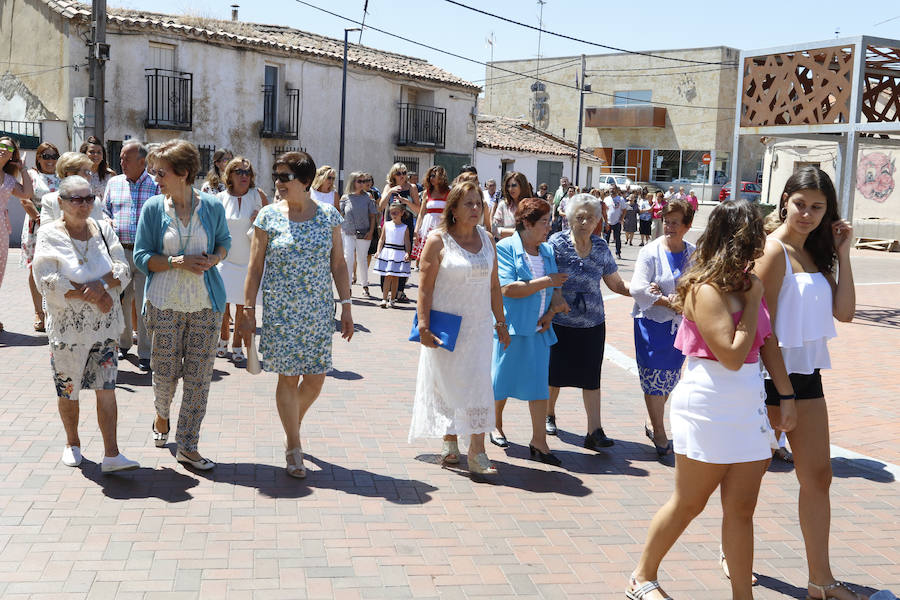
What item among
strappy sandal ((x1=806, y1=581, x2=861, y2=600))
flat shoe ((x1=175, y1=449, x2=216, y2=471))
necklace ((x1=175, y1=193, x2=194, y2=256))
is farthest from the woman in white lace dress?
strappy sandal ((x1=806, y1=581, x2=861, y2=600))

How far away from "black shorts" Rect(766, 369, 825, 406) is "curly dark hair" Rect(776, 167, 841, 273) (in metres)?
0.54

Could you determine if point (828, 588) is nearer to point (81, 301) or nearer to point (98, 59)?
point (81, 301)

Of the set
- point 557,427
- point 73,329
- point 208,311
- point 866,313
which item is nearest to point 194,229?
point 208,311

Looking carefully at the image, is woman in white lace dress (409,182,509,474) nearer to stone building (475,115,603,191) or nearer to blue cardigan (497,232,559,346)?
blue cardigan (497,232,559,346)

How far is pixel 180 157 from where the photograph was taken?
5348 mm

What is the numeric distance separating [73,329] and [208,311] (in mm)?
756

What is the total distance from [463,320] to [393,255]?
7.31 m

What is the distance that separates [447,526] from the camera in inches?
191

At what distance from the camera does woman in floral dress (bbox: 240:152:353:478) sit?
536 centimetres

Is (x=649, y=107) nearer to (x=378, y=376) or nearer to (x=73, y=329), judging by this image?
(x=378, y=376)

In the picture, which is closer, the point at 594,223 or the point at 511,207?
the point at 594,223

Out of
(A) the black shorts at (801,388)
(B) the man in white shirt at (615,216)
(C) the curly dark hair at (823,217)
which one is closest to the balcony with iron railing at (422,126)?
(B) the man in white shirt at (615,216)

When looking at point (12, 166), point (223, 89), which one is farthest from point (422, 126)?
point (12, 166)

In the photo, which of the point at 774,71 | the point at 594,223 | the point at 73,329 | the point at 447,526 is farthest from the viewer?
the point at 774,71
